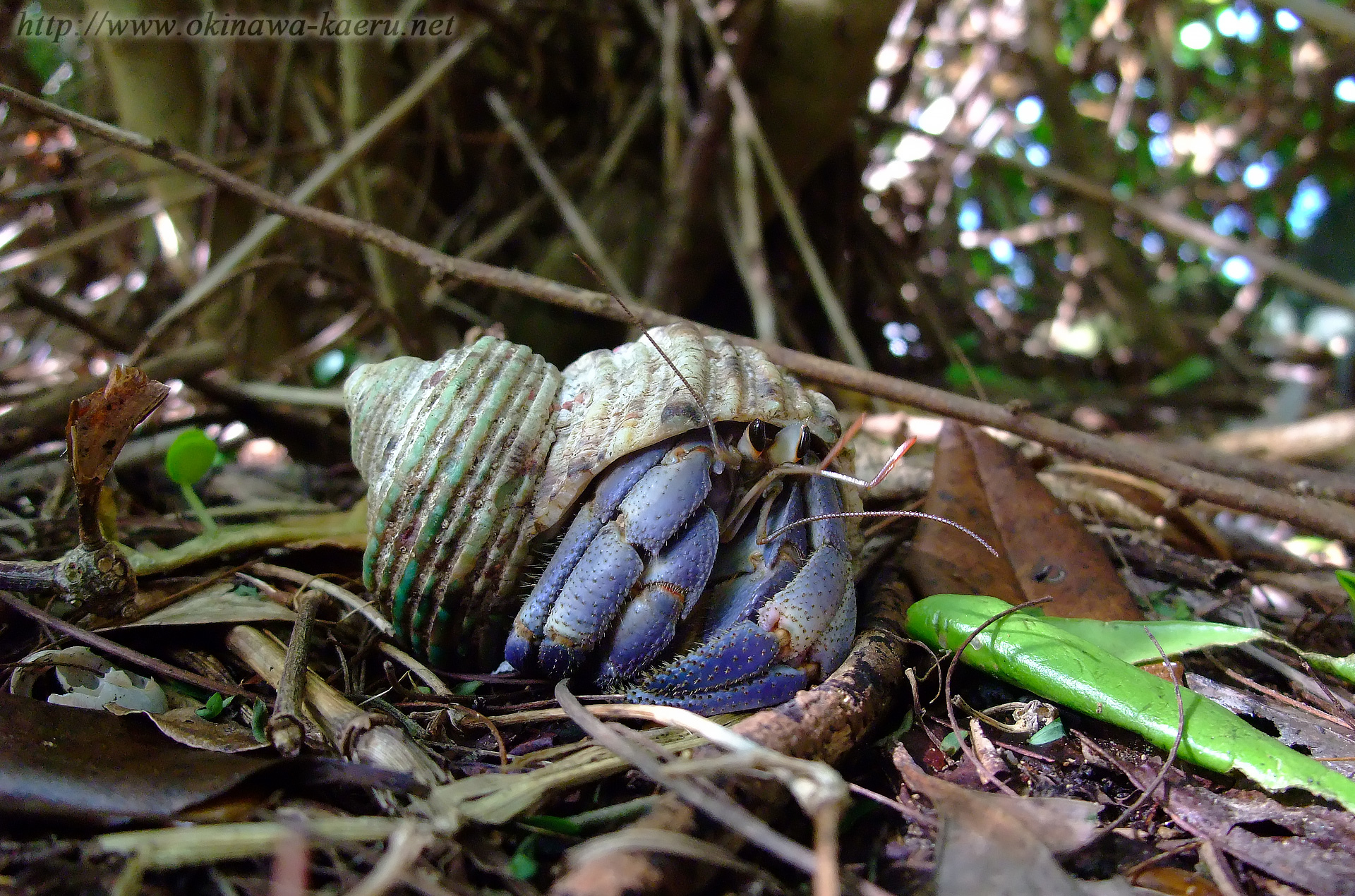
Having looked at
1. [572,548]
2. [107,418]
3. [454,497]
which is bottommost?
[572,548]

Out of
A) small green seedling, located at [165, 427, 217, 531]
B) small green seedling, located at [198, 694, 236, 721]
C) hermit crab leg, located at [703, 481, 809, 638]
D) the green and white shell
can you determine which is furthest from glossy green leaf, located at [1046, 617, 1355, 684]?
small green seedling, located at [165, 427, 217, 531]

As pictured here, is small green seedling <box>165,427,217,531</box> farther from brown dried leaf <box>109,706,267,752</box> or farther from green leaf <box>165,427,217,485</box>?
brown dried leaf <box>109,706,267,752</box>

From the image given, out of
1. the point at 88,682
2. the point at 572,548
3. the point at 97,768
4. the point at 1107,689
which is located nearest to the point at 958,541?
the point at 1107,689

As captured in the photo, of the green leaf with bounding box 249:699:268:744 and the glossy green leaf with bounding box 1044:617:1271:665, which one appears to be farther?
the glossy green leaf with bounding box 1044:617:1271:665

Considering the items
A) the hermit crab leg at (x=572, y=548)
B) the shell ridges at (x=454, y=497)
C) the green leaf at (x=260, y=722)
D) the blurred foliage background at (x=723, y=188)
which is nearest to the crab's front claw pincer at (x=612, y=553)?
the hermit crab leg at (x=572, y=548)

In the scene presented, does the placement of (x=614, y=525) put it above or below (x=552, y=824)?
above

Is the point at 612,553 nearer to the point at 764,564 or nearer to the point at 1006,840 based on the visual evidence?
the point at 764,564
